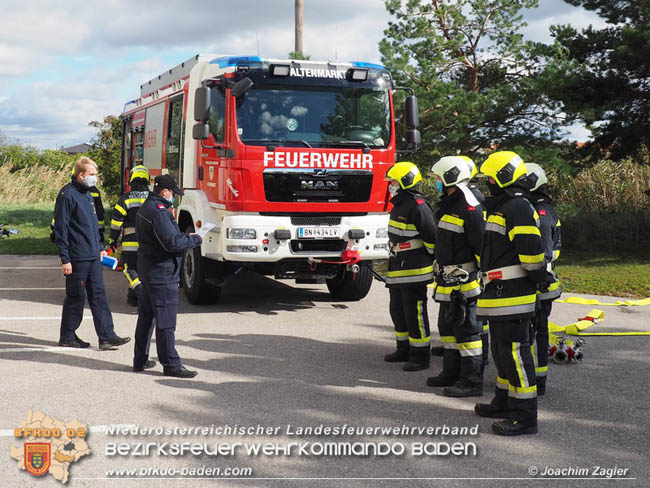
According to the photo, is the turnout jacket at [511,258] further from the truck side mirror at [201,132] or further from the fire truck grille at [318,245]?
the truck side mirror at [201,132]

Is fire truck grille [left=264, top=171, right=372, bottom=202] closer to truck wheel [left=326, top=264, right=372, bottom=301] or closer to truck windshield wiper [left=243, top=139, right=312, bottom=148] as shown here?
truck windshield wiper [left=243, top=139, right=312, bottom=148]

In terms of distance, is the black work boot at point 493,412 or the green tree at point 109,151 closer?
the black work boot at point 493,412

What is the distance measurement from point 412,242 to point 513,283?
1.74m

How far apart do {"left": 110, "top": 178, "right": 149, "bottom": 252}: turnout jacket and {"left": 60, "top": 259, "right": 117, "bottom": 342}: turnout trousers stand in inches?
61.7

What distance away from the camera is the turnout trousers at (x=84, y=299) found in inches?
277

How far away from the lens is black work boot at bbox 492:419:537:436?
4746mm

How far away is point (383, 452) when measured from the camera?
14.6 ft

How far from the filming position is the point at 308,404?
213 inches

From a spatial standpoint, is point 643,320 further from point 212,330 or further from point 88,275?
point 88,275

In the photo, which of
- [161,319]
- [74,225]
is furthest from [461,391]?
[74,225]

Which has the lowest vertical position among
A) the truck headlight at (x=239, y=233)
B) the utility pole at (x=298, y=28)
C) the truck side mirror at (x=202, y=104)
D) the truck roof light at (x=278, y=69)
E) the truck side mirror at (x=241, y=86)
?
the truck headlight at (x=239, y=233)

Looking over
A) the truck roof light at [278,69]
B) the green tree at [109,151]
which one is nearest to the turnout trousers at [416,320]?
the truck roof light at [278,69]

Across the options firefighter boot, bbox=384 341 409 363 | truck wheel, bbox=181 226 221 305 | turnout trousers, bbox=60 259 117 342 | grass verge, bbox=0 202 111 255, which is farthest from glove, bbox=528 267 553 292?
grass verge, bbox=0 202 111 255

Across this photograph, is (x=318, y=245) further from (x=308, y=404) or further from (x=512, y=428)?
(x=512, y=428)
